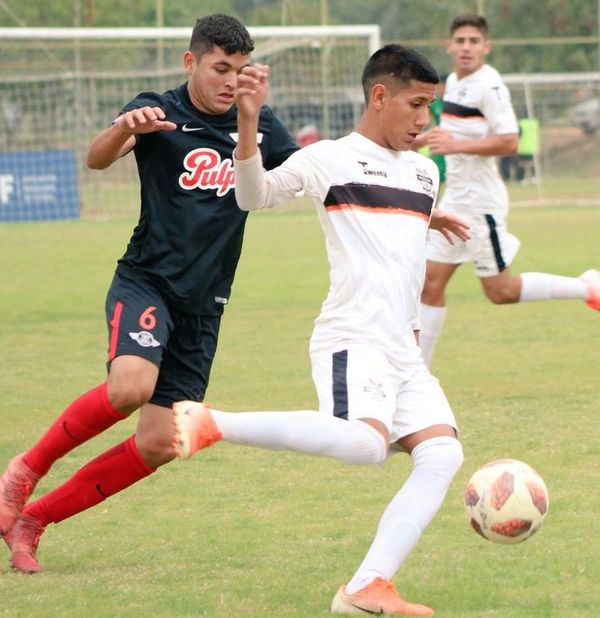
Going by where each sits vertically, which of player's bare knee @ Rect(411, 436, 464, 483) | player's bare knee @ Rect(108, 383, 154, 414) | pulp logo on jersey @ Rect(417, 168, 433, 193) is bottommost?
player's bare knee @ Rect(411, 436, 464, 483)

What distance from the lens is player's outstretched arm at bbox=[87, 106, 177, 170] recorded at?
4883 millimetres

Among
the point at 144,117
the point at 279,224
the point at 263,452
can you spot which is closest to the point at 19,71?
the point at 279,224

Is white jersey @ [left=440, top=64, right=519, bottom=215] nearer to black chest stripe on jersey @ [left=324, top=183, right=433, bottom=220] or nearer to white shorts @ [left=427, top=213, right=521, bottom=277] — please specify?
white shorts @ [left=427, top=213, right=521, bottom=277]

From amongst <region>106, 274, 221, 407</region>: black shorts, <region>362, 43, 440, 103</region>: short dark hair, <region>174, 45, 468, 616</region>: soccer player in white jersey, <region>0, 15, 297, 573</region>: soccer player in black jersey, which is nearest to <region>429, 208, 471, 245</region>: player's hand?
<region>174, 45, 468, 616</region>: soccer player in white jersey

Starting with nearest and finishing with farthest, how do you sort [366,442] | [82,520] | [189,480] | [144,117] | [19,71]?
[366,442] → [144,117] → [82,520] → [189,480] → [19,71]

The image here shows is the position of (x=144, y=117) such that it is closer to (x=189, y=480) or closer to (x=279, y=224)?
(x=189, y=480)

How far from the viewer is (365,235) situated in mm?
4625

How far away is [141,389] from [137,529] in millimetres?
866

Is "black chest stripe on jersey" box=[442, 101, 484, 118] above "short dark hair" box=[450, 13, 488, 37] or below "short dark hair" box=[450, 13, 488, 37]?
below

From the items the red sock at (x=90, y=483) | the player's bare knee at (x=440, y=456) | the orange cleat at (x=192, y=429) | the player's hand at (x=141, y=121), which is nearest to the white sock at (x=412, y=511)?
the player's bare knee at (x=440, y=456)

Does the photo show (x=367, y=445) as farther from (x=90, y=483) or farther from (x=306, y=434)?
(x=90, y=483)

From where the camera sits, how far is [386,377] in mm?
4484

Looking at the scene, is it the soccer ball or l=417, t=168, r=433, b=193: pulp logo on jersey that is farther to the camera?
l=417, t=168, r=433, b=193: pulp logo on jersey

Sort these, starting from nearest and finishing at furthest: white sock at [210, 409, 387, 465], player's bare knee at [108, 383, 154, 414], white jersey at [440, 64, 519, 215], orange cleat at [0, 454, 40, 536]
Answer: white sock at [210, 409, 387, 465], player's bare knee at [108, 383, 154, 414], orange cleat at [0, 454, 40, 536], white jersey at [440, 64, 519, 215]
